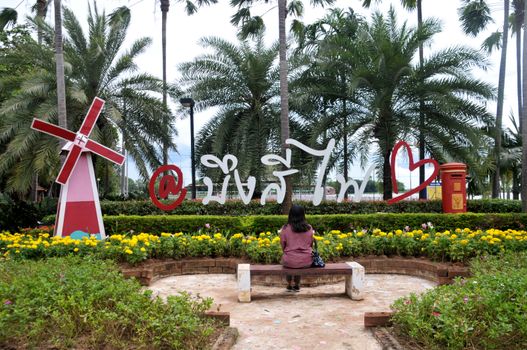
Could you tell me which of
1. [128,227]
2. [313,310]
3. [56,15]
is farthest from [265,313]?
[56,15]

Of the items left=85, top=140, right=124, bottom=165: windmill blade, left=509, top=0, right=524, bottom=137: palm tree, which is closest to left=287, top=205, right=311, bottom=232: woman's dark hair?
left=85, top=140, right=124, bottom=165: windmill blade

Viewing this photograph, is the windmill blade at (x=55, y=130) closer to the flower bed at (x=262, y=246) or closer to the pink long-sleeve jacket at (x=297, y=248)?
the flower bed at (x=262, y=246)

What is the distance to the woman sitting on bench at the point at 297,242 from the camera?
6.41 m

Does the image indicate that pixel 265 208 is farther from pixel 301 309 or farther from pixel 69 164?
pixel 301 309

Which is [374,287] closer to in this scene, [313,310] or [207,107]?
[313,310]

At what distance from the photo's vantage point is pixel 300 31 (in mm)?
17359

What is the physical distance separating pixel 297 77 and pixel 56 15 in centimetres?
799

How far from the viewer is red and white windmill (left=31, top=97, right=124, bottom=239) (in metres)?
9.91

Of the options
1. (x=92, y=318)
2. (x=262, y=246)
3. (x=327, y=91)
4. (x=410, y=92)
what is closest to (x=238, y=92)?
(x=327, y=91)

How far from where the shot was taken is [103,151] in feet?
35.2

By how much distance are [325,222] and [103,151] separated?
Result: 5340 mm

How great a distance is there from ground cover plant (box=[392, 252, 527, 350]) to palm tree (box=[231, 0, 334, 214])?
8307mm

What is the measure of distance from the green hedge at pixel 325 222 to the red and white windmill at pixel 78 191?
1.47 m

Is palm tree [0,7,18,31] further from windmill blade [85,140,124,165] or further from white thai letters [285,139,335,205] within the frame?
white thai letters [285,139,335,205]
